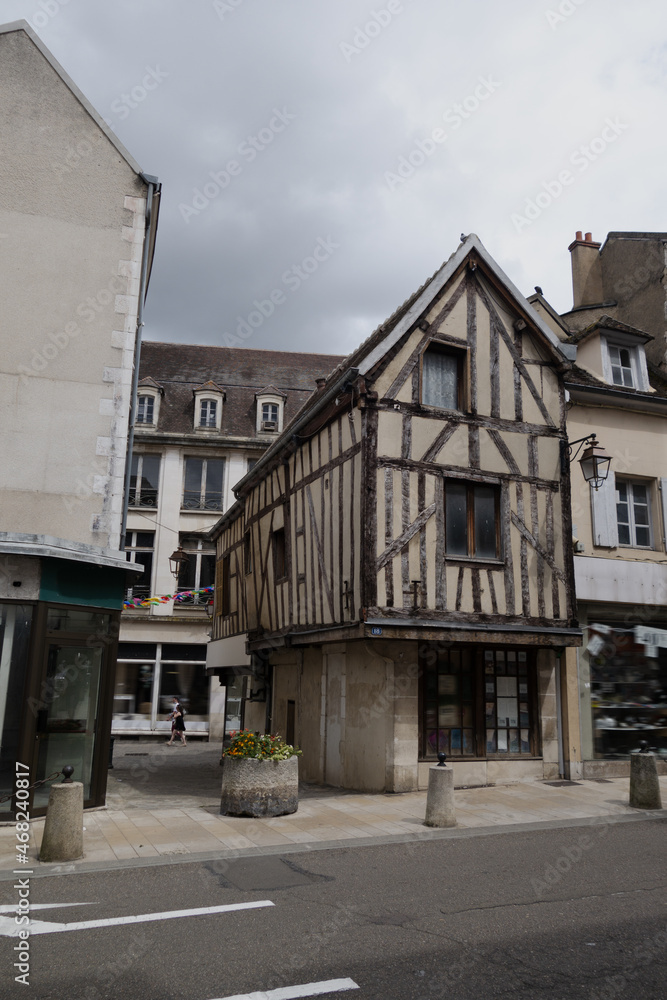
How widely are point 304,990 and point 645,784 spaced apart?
6458mm

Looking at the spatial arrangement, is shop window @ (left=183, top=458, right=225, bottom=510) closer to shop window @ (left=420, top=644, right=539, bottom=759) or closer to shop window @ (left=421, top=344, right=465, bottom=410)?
shop window @ (left=421, top=344, right=465, bottom=410)

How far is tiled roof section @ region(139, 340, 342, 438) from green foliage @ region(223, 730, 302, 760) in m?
17.5

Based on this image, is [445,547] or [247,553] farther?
[247,553]

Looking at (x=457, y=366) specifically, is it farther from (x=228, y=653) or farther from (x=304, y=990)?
(x=304, y=990)

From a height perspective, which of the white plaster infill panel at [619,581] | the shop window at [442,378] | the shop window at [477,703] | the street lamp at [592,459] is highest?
the shop window at [442,378]

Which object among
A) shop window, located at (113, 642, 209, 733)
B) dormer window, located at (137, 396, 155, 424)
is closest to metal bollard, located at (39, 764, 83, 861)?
shop window, located at (113, 642, 209, 733)

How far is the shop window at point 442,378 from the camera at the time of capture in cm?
1104

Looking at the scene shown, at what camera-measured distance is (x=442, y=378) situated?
11195 mm

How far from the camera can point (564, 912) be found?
188 inches

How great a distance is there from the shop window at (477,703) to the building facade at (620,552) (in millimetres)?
1016

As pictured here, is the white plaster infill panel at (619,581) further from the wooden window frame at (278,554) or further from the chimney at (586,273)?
the chimney at (586,273)

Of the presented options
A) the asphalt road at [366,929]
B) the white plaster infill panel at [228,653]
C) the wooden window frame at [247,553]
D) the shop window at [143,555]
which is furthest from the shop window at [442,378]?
the shop window at [143,555]

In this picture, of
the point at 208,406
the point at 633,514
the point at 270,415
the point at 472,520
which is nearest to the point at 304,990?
the point at 472,520

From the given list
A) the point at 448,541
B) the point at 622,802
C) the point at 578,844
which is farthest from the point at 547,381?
the point at 578,844
